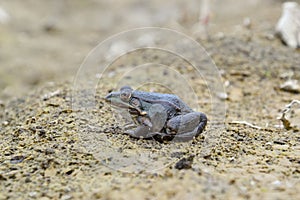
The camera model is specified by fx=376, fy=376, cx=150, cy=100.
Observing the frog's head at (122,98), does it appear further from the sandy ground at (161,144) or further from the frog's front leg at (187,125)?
the frog's front leg at (187,125)

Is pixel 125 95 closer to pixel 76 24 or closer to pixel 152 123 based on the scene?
pixel 152 123

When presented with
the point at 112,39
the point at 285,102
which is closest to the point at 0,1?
the point at 112,39

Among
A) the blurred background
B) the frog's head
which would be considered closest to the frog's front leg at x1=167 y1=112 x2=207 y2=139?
the frog's head

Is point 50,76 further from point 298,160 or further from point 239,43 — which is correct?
point 298,160

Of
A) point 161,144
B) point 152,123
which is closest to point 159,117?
point 152,123

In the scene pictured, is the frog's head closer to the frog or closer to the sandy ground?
the frog
